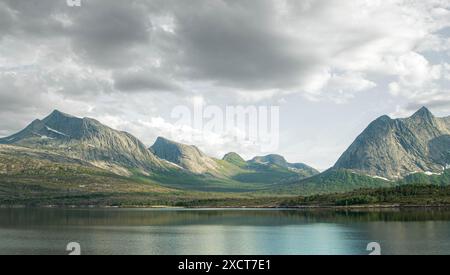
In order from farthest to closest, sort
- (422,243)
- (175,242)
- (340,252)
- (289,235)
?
(289,235) → (175,242) → (422,243) → (340,252)

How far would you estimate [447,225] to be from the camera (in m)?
147

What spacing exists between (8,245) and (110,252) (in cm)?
2971
